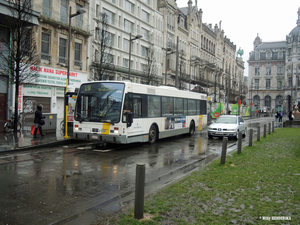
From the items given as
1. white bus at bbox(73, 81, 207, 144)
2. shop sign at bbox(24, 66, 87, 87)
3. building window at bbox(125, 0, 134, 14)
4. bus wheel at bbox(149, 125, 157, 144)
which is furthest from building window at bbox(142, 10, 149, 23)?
bus wheel at bbox(149, 125, 157, 144)

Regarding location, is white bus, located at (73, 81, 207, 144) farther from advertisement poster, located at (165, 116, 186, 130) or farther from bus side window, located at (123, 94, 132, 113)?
advertisement poster, located at (165, 116, 186, 130)

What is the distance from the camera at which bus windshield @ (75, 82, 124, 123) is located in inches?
510

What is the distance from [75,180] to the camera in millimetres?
7496

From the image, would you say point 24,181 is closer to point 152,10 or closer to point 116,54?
point 116,54

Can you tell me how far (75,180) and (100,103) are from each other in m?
6.09

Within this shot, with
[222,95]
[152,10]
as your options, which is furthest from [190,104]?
[222,95]

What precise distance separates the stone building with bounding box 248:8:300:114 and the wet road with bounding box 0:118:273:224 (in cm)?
9890

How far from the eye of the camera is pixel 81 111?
44.5 ft

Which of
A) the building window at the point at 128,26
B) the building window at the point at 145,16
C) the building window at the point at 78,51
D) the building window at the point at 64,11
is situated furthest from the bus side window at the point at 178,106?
the building window at the point at 145,16

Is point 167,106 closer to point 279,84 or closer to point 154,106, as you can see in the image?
point 154,106

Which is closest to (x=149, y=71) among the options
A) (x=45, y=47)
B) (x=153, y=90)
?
(x=45, y=47)

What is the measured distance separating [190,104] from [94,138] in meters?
9.12

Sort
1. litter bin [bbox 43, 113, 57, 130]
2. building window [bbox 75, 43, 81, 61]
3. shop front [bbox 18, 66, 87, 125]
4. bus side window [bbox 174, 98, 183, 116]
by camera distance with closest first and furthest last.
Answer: bus side window [bbox 174, 98, 183, 116], litter bin [bbox 43, 113, 57, 130], shop front [bbox 18, 66, 87, 125], building window [bbox 75, 43, 81, 61]

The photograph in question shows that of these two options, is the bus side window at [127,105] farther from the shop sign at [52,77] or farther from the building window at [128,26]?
the building window at [128,26]
